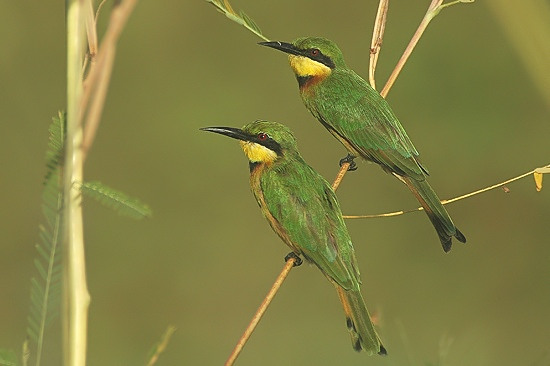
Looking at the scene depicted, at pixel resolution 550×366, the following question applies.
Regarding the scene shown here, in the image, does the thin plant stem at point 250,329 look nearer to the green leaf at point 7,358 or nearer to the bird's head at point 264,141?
the green leaf at point 7,358

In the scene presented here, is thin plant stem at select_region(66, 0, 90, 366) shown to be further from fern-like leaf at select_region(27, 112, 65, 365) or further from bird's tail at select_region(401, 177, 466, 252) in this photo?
bird's tail at select_region(401, 177, 466, 252)

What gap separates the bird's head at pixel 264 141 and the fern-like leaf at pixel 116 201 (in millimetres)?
638

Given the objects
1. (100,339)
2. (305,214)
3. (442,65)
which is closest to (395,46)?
(442,65)

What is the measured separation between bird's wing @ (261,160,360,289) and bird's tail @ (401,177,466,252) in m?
0.10

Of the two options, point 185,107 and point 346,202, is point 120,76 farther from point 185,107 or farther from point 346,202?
point 346,202

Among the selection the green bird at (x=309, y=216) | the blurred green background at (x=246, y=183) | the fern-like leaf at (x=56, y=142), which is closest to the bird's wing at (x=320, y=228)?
the green bird at (x=309, y=216)

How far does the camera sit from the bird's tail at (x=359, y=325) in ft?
3.43

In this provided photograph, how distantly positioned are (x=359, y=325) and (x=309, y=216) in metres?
0.14

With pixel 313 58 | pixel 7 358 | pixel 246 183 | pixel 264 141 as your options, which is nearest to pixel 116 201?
pixel 7 358

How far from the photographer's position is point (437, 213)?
3.76 ft

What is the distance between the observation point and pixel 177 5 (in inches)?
184

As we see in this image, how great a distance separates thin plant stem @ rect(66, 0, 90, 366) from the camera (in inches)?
24.5

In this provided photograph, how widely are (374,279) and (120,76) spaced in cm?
157

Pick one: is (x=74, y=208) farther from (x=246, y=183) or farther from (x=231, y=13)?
(x=246, y=183)
